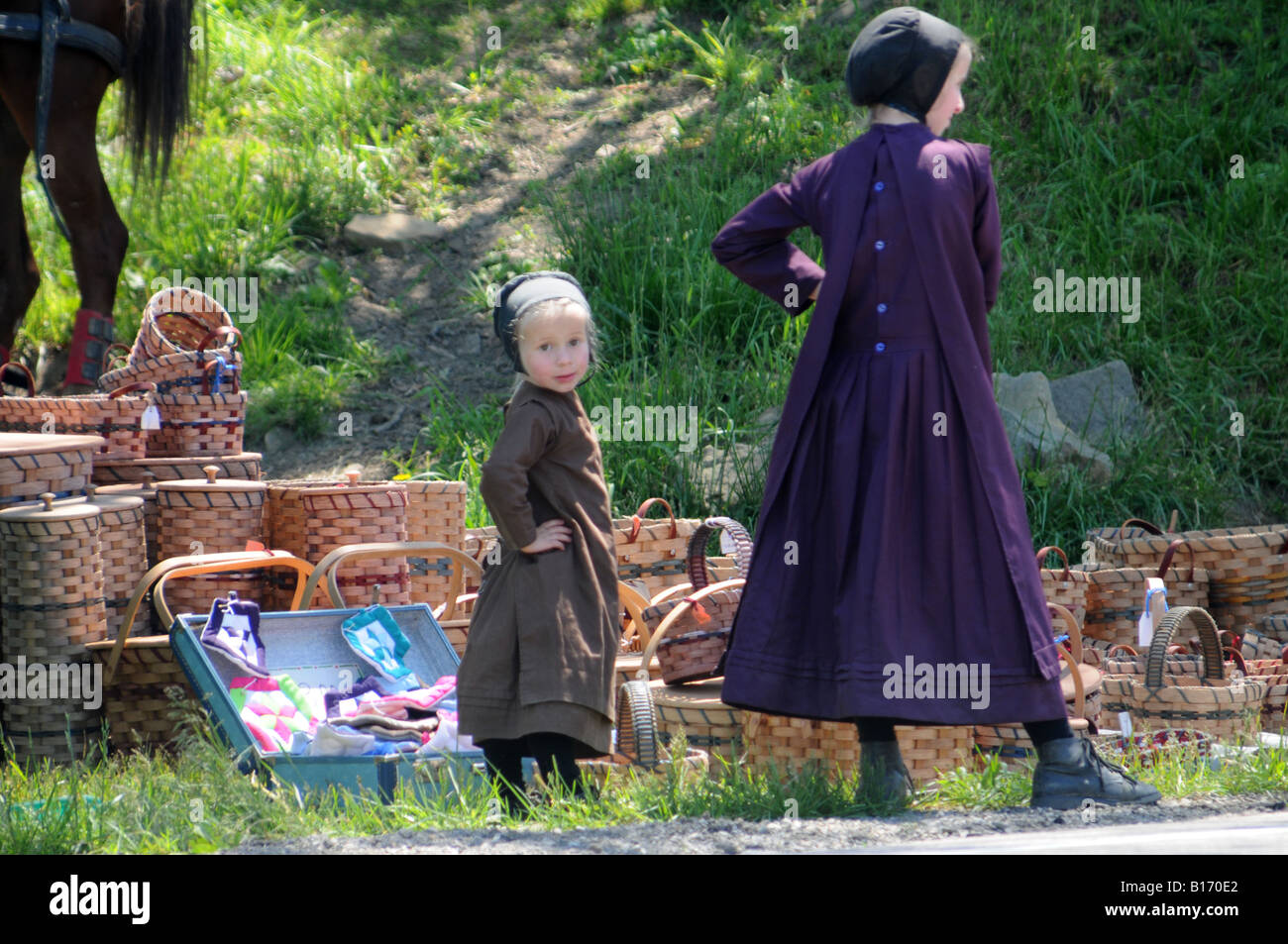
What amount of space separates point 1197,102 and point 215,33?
22.2 feet

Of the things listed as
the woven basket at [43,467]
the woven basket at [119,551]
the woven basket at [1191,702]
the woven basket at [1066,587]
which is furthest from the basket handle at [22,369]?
the woven basket at [1191,702]

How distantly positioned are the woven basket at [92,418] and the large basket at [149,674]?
30.3 inches

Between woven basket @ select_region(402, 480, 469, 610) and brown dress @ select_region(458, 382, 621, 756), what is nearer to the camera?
brown dress @ select_region(458, 382, 621, 756)

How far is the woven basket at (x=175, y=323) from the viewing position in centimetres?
484

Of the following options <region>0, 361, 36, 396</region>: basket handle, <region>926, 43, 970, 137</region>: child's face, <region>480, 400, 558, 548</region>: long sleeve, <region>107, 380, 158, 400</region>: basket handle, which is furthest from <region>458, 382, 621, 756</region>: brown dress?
<region>0, 361, 36, 396</region>: basket handle

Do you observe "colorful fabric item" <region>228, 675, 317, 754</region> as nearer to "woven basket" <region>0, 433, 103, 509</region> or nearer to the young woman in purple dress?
"woven basket" <region>0, 433, 103, 509</region>

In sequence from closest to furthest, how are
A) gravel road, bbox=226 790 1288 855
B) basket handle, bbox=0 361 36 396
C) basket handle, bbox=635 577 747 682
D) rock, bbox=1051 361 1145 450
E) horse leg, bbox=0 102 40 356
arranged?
gravel road, bbox=226 790 1288 855 < basket handle, bbox=635 577 747 682 < basket handle, bbox=0 361 36 396 < horse leg, bbox=0 102 40 356 < rock, bbox=1051 361 1145 450

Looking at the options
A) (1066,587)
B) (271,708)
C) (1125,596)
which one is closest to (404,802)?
(271,708)

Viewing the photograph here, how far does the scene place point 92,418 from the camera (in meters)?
4.57

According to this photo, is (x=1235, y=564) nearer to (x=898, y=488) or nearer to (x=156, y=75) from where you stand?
(x=898, y=488)

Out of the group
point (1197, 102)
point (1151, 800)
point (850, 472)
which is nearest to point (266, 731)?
point (850, 472)

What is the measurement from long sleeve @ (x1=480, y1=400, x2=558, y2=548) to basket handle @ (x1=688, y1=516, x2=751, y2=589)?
0.78m

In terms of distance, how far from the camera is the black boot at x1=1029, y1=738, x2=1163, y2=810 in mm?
2959

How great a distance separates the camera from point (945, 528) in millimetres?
3088
